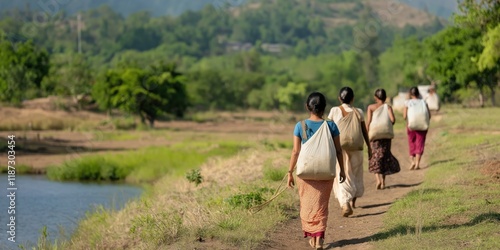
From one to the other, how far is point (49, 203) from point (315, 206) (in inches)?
634

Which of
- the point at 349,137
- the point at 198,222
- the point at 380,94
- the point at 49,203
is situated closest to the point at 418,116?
the point at 380,94

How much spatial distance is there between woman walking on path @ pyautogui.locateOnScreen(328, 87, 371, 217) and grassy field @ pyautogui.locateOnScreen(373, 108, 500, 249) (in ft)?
2.13

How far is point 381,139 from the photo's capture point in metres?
16.6

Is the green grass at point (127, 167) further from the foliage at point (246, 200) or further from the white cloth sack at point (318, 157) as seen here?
the white cloth sack at point (318, 157)

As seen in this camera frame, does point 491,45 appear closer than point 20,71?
Yes

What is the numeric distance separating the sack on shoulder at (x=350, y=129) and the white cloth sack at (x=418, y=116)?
646 centimetres

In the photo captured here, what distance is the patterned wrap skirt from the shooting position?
53.6 feet

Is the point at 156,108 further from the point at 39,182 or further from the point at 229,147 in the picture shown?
the point at 39,182

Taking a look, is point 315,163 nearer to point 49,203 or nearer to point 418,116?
point 418,116

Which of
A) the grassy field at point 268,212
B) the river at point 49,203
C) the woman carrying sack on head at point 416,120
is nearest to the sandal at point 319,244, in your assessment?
the grassy field at point 268,212

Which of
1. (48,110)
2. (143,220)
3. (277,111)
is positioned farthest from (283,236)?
(277,111)

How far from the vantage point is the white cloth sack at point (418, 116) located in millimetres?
19172

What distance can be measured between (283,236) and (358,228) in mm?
1206

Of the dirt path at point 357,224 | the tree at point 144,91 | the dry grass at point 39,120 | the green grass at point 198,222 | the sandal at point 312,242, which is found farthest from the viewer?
the tree at point 144,91
